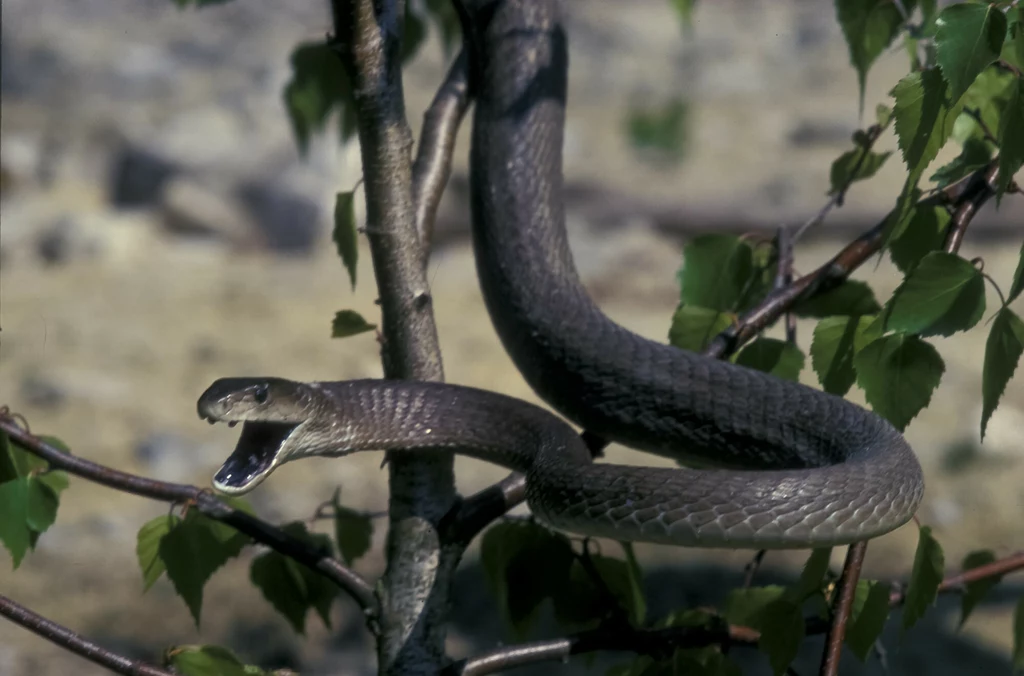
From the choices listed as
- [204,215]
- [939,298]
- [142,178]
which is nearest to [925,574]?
[939,298]

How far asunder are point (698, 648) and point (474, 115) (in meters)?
1.36

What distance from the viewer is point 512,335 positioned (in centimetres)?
250

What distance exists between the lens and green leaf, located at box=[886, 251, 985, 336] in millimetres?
1495

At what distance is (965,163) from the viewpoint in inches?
70.1

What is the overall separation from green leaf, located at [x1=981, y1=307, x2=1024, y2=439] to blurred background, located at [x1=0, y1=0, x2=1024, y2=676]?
0.42 m

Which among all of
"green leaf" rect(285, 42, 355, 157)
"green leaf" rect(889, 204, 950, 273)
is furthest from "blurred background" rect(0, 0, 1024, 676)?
"green leaf" rect(285, 42, 355, 157)

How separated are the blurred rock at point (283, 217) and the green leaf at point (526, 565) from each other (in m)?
7.47

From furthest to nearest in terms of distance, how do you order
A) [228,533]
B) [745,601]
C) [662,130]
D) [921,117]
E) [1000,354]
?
[662,130], [745,601], [228,533], [1000,354], [921,117]

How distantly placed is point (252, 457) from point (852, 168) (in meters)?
1.21

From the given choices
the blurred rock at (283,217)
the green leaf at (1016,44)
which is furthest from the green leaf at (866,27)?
the blurred rock at (283,217)

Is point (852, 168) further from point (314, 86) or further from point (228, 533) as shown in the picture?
point (228, 533)

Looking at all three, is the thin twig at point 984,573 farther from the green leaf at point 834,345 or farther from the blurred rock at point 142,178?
the blurred rock at point 142,178

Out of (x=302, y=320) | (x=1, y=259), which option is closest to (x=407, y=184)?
(x=302, y=320)

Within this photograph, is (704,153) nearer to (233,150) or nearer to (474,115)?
(233,150)
